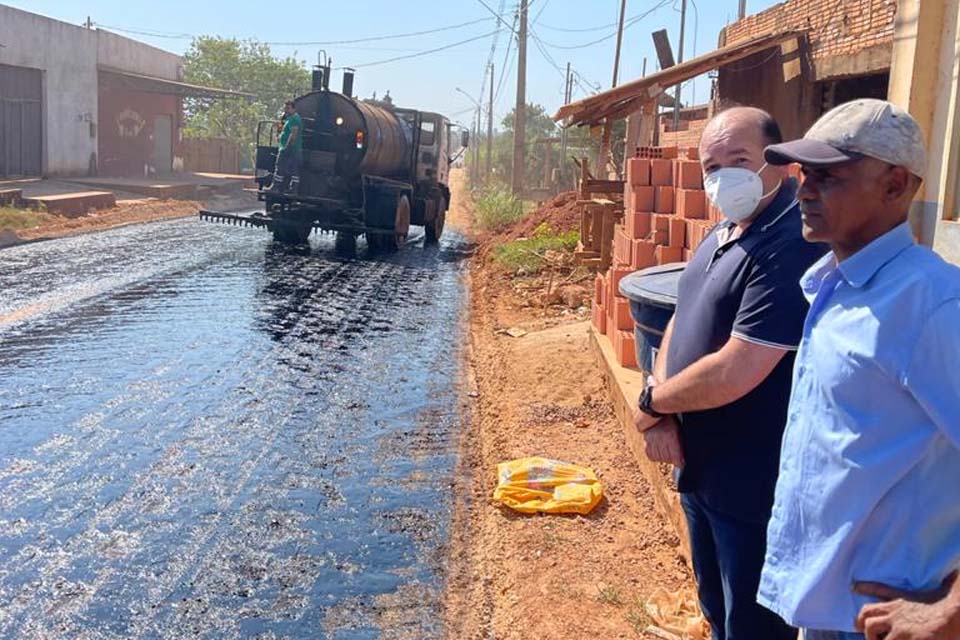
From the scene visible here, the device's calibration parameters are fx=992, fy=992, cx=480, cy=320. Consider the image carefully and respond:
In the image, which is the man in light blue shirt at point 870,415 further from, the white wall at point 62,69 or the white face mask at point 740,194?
the white wall at point 62,69

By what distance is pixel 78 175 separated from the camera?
30875 mm

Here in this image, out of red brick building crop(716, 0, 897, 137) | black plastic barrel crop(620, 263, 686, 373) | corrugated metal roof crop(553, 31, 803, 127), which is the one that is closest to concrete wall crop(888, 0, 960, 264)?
black plastic barrel crop(620, 263, 686, 373)

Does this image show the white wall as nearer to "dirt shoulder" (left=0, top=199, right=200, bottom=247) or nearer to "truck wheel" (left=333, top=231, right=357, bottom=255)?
"dirt shoulder" (left=0, top=199, right=200, bottom=247)

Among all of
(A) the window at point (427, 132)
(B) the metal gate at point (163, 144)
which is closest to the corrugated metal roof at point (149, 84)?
(B) the metal gate at point (163, 144)

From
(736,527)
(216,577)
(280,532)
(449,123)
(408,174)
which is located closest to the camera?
(736,527)

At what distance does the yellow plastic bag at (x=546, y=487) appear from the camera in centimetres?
540

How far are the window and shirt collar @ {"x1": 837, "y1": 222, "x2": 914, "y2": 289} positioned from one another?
19.6 metres

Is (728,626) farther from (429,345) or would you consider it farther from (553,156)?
(553,156)

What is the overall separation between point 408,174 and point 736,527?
1830 centimetres

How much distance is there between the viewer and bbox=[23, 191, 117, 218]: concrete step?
69.9 ft

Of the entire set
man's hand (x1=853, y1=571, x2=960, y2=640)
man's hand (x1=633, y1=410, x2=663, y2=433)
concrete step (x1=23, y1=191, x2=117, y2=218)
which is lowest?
concrete step (x1=23, y1=191, x2=117, y2=218)

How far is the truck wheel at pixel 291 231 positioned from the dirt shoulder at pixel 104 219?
153 inches

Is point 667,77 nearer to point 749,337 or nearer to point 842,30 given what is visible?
point 842,30

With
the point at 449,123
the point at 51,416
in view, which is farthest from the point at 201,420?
the point at 449,123
